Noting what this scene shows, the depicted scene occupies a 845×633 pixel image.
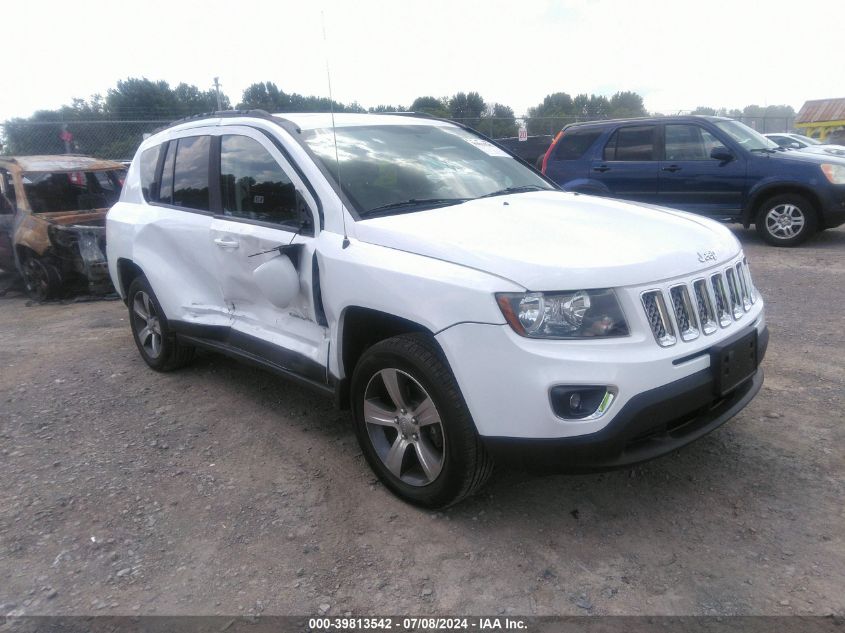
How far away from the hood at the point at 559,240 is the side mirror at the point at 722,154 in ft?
19.5

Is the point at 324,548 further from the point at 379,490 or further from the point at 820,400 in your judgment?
the point at 820,400

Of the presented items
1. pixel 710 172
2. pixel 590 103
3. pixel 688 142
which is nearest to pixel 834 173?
pixel 710 172

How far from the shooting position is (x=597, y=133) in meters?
9.41

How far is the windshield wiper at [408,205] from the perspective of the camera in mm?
3182

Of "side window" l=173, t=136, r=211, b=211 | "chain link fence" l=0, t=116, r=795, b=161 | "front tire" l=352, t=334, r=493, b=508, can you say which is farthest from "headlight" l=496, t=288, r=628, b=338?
"chain link fence" l=0, t=116, r=795, b=161

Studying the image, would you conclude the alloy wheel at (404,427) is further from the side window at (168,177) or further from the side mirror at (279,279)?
the side window at (168,177)

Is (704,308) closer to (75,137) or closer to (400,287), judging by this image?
(400,287)

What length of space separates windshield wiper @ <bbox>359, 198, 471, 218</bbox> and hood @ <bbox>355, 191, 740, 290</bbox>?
0.27 feet

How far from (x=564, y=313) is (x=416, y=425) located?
34.4 inches

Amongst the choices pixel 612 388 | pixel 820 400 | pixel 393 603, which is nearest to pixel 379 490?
pixel 393 603

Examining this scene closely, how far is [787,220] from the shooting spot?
8.48 m

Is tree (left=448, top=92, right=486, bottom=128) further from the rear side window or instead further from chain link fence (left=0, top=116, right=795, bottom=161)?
the rear side window

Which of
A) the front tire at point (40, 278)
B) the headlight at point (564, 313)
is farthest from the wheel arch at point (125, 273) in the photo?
the headlight at point (564, 313)

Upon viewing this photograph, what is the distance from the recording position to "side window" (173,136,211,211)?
165 inches
